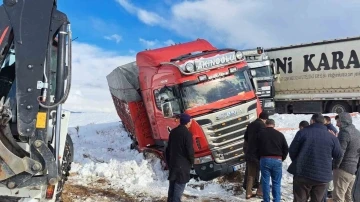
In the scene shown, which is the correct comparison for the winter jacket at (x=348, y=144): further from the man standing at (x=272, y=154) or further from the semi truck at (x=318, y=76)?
the semi truck at (x=318, y=76)

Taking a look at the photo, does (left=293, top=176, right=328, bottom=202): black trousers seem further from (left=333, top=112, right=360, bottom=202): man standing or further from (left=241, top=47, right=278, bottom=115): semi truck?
(left=241, top=47, right=278, bottom=115): semi truck

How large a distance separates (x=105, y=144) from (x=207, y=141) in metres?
7.54

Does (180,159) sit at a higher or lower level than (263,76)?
lower

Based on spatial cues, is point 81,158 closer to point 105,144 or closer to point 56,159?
point 105,144

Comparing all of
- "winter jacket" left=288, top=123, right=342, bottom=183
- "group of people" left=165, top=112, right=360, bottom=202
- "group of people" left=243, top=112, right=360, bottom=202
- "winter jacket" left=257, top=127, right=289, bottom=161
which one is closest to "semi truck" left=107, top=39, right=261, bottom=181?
"group of people" left=243, top=112, right=360, bottom=202

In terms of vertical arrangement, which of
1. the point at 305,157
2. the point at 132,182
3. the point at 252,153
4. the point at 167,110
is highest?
the point at 167,110

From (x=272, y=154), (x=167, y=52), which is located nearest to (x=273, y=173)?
(x=272, y=154)

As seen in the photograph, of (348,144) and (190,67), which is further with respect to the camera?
(190,67)

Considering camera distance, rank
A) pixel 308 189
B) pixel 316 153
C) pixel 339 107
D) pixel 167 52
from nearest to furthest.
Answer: pixel 316 153, pixel 308 189, pixel 167 52, pixel 339 107

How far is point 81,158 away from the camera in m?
12.8

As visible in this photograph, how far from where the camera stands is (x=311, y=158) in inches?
235

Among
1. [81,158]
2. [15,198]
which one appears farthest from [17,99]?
[81,158]

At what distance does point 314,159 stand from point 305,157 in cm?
14

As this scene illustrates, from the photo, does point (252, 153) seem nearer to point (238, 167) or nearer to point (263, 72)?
point (238, 167)
